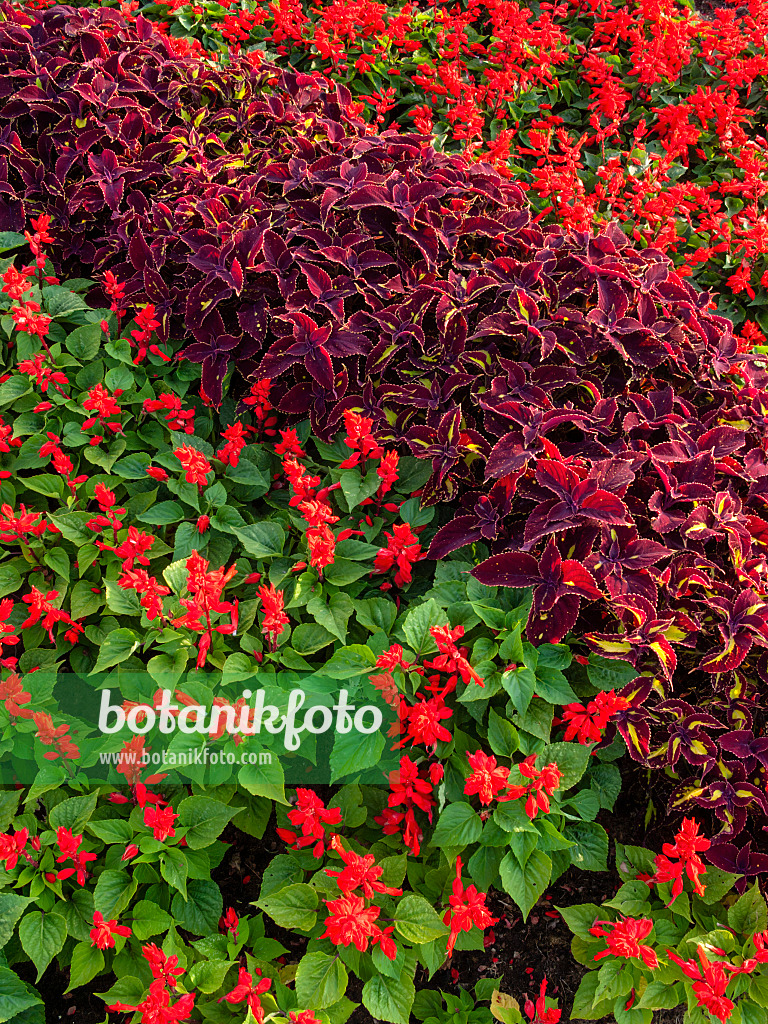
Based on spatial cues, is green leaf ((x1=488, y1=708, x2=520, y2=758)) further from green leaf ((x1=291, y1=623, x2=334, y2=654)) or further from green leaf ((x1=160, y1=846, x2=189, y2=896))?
green leaf ((x1=160, y1=846, x2=189, y2=896))

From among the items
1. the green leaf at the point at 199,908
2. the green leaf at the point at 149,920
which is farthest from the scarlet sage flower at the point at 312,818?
the green leaf at the point at 149,920

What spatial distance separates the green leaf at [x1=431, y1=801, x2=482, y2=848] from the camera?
2094 millimetres

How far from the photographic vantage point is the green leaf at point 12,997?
6.53 feet

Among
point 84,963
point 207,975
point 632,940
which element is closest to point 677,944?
point 632,940

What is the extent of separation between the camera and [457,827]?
83.0 inches

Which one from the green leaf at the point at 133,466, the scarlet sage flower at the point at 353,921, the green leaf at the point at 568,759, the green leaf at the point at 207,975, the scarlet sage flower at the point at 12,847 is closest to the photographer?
the scarlet sage flower at the point at 353,921

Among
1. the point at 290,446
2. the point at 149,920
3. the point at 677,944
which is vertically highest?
the point at 290,446

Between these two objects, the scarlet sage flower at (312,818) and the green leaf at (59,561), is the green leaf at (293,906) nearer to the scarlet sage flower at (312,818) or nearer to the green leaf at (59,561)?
the scarlet sage flower at (312,818)

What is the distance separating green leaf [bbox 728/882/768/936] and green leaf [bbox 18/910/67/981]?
76.6 inches

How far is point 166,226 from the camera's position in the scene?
311 cm

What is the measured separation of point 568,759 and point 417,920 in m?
0.64

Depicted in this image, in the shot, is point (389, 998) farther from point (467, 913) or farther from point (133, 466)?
point (133, 466)

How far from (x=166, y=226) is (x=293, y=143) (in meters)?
0.78

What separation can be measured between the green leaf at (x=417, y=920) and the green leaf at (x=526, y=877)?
225mm
